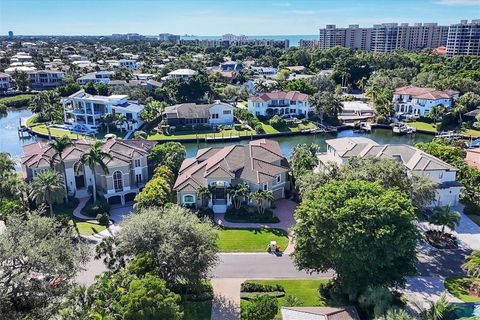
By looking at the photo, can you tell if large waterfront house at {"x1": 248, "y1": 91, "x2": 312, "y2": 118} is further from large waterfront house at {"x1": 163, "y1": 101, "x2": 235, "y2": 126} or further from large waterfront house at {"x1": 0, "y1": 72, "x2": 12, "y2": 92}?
large waterfront house at {"x1": 0, "y1": 72, "x2": 12, "y2": 92}

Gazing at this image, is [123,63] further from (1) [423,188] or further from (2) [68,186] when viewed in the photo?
(1) [423,188]

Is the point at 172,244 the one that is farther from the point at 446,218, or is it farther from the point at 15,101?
the point at 15,101

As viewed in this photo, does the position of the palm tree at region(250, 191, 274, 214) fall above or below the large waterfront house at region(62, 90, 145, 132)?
below

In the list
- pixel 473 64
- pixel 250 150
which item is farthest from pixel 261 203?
pixel 473 64

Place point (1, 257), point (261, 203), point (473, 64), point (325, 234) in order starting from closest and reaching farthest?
point (1, 257) < point (325, 234) < point (261, 203) < point (473, 64)

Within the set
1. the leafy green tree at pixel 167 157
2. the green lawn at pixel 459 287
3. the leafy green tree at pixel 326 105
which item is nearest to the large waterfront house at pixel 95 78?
the leafy green tree at pixel 326 105

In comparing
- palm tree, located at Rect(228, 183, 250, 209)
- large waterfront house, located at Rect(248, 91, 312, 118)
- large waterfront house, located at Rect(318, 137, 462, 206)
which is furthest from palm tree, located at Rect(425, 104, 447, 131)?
palm tree, located at Rect(228, 183, 250, 209)
